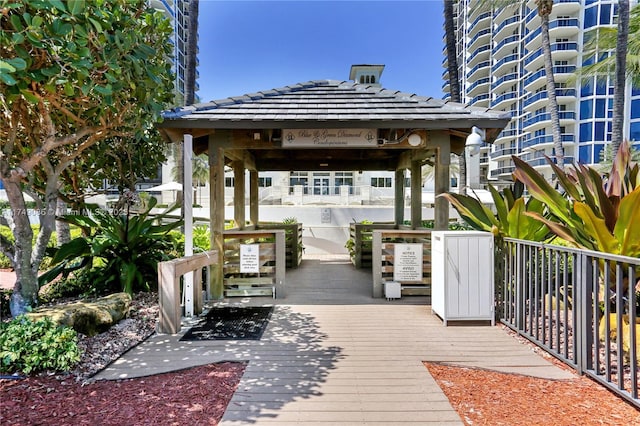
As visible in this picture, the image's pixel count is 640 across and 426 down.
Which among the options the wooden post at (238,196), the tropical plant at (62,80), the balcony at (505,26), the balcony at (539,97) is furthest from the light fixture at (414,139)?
the balcony at (505,26)

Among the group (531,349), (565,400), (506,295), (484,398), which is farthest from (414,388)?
(506,295)

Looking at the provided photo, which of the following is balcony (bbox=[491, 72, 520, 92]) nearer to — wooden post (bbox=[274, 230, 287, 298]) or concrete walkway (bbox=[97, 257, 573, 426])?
wooden post (bbox=[274, 230, 287, 298])

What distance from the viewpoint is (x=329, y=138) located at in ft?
18.9

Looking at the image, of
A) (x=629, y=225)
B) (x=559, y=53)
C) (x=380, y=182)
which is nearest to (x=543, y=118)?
(x=559, y=53)

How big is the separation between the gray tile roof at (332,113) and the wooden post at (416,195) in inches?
84.6

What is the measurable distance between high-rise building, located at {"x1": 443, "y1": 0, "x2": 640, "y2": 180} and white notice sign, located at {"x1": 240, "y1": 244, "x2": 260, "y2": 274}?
30.6 m

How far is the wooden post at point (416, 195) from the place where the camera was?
8273 millimetres

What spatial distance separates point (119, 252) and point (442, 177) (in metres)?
5.52

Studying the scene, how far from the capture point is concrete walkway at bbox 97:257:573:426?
2689mm

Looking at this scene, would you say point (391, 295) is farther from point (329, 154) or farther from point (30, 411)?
point (30, 411)

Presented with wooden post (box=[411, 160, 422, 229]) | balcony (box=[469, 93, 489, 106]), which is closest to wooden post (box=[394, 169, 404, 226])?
wooden post (box=[411, 160, 422, 229])

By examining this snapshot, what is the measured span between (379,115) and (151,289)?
478 cm

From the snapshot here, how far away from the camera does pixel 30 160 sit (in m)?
4.21

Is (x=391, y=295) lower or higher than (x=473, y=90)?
lower
